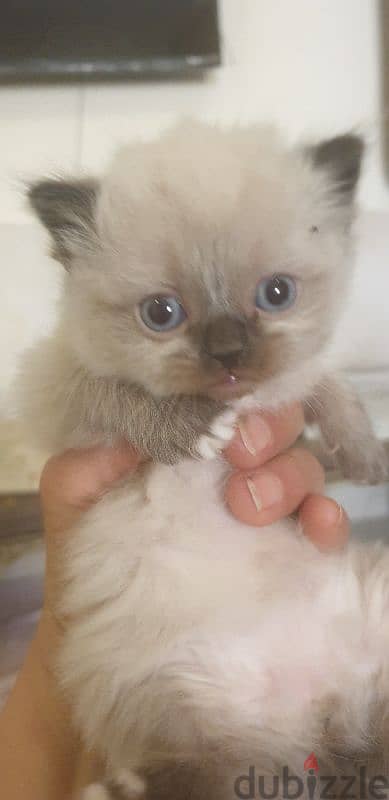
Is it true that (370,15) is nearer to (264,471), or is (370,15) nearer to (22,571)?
(264,471)

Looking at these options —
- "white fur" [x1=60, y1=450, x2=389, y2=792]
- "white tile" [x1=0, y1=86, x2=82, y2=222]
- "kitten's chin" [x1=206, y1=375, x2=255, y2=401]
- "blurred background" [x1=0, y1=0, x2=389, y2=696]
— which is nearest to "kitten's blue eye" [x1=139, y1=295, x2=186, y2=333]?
"kitten's chin" [x1=206, y1=375, x2=255, y2=401]

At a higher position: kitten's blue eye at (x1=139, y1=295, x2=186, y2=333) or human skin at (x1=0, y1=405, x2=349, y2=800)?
kitten's blue eye at (x1=139, y1=295, x2=186, y2=333)

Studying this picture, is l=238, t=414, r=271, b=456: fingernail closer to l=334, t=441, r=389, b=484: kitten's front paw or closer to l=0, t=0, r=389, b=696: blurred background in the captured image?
l=334, t=441, r=389, b=484: kitten's front paw

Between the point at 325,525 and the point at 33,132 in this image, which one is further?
the point at 33,132

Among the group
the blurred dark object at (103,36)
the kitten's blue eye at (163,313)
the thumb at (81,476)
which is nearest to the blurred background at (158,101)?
the blurred dark object at (103,36)

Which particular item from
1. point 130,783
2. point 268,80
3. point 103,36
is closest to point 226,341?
point 130,783

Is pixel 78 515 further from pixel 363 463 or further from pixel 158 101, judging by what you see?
pixel 158 101
